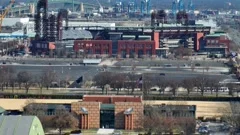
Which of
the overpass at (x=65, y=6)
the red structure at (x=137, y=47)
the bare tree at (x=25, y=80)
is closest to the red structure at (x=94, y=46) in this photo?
the red structure at (x=137, y=47)

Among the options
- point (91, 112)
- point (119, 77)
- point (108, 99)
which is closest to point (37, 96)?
point (119, 77)

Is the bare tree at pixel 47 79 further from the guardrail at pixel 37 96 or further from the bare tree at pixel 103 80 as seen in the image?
the guardrail at pixel 37 96

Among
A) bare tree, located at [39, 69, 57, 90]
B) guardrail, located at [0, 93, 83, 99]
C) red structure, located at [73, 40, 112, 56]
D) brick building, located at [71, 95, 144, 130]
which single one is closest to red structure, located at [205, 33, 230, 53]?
red structure, located at [73, 40, 112, 56]

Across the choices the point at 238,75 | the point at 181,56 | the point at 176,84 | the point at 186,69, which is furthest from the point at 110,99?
the point at 181,56

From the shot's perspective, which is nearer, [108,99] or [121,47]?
[108,99]

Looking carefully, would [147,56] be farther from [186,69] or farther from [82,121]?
[82,121]

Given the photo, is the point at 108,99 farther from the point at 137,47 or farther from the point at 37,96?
the point at 137,47

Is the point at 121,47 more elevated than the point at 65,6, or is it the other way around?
the point at 65,6
